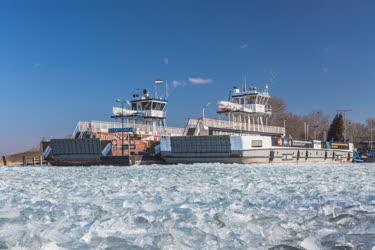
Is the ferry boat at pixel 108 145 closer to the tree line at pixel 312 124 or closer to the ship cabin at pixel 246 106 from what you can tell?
the ship cabin at pixel 246 106

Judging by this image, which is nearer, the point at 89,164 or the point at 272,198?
the point at 272,198

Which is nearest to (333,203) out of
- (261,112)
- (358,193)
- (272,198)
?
(272,198)

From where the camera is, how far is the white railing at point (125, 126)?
208 ft

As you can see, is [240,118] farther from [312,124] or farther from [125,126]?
[312,124]

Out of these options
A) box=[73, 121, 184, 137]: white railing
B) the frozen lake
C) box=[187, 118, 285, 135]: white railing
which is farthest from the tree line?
the frozen lake

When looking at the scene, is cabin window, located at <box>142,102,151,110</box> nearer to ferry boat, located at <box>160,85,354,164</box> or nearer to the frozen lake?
ferry boat, located at <box>160,85,354,164</box>

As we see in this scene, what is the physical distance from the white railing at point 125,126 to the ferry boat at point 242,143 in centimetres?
371

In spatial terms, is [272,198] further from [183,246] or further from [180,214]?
[183,246]

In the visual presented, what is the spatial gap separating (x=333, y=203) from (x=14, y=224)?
8278mm

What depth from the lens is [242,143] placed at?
54.6m

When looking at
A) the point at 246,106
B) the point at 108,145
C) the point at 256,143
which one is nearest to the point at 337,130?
the point at 246,106

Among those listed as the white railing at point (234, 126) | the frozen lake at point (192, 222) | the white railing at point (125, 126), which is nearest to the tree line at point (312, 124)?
the white railing at point (234, 126)

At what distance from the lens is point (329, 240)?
8578 mm

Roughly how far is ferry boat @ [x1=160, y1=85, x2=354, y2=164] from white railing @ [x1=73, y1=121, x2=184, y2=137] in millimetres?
3708
